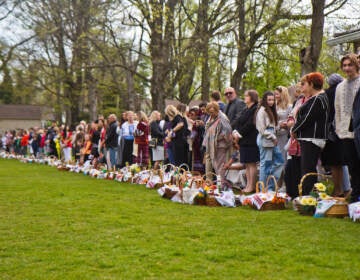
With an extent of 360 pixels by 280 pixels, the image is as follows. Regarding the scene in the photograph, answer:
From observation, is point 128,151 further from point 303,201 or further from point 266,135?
point 303,201

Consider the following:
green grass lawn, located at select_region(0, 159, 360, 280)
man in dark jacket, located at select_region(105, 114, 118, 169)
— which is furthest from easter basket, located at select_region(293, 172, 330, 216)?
man in dark jacket, located at select_region(105, 114, 118, 169)

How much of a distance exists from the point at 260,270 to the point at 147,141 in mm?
10579

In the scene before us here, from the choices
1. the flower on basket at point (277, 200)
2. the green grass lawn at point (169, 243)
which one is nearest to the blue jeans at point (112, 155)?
the green grass lawn at point (169, 243)

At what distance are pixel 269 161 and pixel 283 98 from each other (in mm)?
1282

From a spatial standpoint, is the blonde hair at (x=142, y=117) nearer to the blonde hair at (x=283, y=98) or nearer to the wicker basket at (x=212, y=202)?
the blonde hair at (x=283, y=98)

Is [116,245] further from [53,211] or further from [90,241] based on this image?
[53,211]

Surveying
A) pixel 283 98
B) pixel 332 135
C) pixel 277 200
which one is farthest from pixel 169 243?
pixel 283 98

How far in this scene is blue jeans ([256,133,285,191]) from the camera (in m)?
9.67

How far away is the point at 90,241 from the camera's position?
20.0 feet

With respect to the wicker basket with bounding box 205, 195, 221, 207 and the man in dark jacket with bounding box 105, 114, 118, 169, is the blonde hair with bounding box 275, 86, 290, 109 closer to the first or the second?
the wicker basket with bounding box 205, 195, 221, 207

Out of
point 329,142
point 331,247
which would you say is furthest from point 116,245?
point 329,142

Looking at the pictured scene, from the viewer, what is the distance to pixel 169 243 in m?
5.91

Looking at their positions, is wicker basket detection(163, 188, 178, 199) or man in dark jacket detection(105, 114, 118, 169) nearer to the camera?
wicker basket detection(163, 188, 178, 199)

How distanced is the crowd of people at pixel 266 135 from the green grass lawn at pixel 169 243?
3.51 feet
